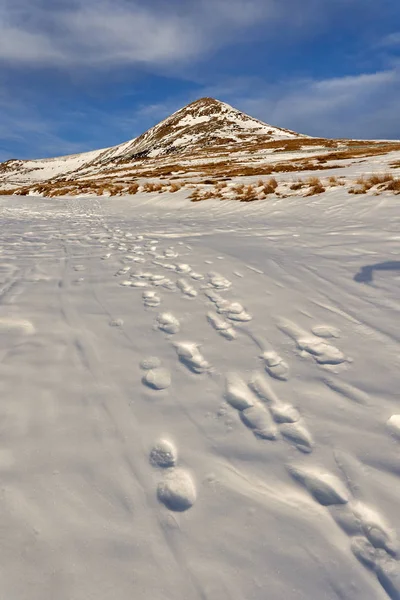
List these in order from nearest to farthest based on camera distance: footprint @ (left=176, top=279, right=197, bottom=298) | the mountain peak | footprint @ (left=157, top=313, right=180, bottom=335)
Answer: footprint @ (left=157, top=313, right=180, bottom=335) → footprint @ (left=176, top=279, right=197, bottom=298) → the mountain peak

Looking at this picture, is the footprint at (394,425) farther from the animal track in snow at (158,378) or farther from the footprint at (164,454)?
the animal track in snow at (158,378)

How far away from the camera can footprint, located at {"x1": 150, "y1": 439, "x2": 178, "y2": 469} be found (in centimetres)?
172

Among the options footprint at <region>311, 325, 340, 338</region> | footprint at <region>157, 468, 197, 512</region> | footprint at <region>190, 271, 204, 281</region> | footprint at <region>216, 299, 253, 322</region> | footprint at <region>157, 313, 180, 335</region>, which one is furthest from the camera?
footprint at <region>190, 271, 204, 281</region>

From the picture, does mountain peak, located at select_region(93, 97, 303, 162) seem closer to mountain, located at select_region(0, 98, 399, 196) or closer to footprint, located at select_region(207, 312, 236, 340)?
mountain, located at select_region(0, 98, 399, 196)

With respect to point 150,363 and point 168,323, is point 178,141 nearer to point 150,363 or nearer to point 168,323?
point 168,323

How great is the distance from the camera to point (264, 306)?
355 centimetres

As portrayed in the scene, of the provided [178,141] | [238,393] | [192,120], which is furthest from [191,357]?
[192,120]

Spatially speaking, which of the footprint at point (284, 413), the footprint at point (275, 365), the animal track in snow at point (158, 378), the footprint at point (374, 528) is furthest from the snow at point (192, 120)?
the footprint at point (374, 528)

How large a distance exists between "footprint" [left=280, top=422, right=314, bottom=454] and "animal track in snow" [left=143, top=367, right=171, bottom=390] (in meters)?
0.82

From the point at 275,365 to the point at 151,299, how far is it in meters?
1.76

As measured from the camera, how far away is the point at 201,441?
6.06 feet

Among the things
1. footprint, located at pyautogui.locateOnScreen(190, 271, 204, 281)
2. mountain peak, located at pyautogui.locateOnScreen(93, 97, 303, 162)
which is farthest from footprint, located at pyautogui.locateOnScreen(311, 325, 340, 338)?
mountain peak, located at pyautogui.locateOnScreen(93, 97, 303, 162)

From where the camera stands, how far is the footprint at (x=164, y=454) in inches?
67.8

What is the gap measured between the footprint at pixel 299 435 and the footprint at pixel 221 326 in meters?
1.08
